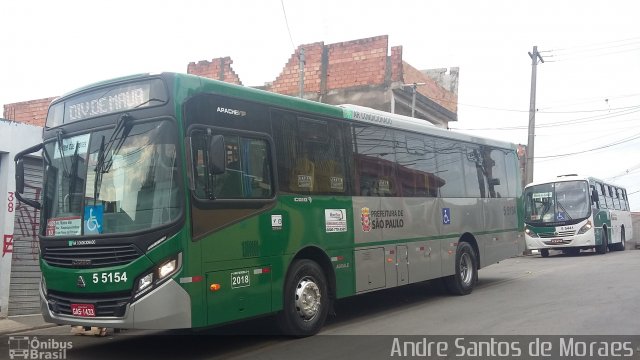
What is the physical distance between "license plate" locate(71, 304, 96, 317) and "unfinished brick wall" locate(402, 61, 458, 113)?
17318 mm

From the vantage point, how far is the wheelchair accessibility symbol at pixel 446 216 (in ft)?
36.2

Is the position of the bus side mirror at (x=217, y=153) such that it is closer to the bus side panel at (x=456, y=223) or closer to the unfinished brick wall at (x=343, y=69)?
the bus side panel at (x=456, y=223)

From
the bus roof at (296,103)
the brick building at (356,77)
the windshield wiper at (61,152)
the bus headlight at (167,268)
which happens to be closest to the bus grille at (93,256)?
the bus headlight at (167,268)

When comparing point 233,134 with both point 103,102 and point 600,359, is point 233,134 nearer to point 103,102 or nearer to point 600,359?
point 103,102

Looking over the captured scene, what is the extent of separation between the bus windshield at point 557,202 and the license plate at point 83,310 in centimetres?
2037

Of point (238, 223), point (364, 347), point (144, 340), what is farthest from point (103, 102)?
point (364, 347)

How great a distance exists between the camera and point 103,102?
6.84 m

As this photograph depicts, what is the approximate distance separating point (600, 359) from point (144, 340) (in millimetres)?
5760

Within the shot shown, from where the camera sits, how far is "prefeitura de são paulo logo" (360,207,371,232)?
8922 millimetres

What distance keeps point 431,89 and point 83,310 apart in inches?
810

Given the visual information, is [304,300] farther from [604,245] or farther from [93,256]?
[604,245]

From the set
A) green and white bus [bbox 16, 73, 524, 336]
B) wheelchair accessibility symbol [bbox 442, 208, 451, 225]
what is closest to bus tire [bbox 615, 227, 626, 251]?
wheelchair accessibility symbol [bbox 442, 208, 451, 225]

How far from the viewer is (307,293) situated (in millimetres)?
7762

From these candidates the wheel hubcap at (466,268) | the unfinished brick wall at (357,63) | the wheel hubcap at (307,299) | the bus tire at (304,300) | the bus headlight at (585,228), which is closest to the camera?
the bus tire at (304,300)
